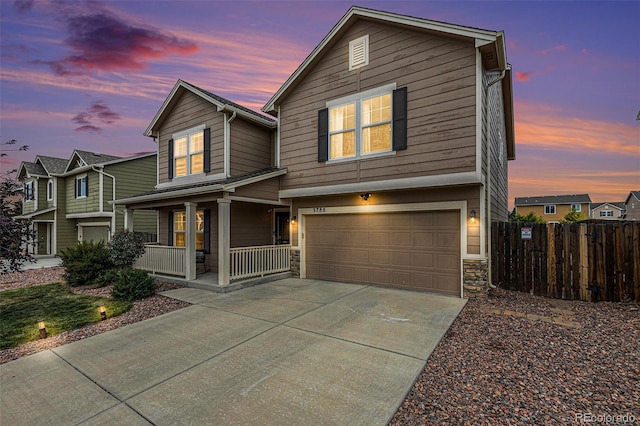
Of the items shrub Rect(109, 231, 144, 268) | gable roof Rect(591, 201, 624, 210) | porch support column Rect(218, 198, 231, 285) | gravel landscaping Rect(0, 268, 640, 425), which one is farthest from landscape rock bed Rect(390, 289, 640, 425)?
gable roof Rect(591, 201, 624, 210)

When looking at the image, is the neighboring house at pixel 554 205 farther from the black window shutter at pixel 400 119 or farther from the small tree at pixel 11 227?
the small tree at pixel 11 227

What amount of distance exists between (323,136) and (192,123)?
569cm

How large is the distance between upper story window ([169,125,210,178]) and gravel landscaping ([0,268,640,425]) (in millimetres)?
6118

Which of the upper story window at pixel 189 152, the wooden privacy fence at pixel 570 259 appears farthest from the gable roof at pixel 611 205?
the upper story window at pixel 189 152

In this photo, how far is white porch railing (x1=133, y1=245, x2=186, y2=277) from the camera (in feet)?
29.8

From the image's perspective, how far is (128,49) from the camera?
11.7 m

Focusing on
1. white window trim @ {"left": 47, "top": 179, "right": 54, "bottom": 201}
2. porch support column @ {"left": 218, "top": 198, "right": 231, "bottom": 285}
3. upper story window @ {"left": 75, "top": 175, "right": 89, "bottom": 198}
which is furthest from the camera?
white window trim @ {"left": 47, "top": 179, "right": 54, "bottom": 201}

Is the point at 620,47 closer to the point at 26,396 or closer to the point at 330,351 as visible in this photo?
the point at 330,351

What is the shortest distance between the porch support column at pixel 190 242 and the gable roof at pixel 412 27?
4.24m

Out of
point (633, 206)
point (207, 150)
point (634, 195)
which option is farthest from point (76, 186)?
point (633, 206)

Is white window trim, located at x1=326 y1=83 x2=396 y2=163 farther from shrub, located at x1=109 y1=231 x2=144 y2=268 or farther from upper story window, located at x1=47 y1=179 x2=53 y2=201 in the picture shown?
upper story window, located at x1=47 y1=179 x2=53 y2=201

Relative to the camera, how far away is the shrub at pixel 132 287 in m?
7.22

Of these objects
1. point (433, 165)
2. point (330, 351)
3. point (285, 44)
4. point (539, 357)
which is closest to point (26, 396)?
point (330, 351)

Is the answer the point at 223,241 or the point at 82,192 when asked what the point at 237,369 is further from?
the point at 82,192
